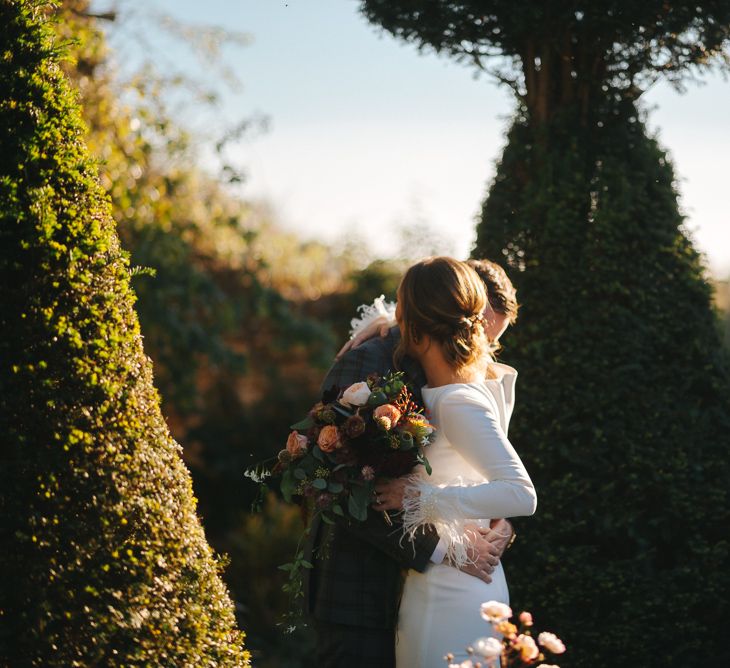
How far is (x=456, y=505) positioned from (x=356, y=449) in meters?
0.40

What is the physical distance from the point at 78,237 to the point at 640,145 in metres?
3.03

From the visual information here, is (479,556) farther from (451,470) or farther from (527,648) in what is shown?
(527,648)

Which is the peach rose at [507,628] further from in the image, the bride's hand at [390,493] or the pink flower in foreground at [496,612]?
the bride's hand at [390,493]

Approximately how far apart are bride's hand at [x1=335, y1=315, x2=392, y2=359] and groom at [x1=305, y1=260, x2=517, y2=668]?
19.3 inches

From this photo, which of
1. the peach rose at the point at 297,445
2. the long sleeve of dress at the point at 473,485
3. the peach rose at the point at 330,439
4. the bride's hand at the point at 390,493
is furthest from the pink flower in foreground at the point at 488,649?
the peach rose at the point at 297,445

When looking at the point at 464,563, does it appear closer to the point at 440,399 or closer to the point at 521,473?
the point at 521,473

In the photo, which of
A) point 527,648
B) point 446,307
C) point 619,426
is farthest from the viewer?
point 619,426

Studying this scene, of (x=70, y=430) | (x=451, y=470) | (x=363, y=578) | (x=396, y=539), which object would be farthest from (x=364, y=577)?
(x=70, y=430)

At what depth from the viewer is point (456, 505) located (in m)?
2.75

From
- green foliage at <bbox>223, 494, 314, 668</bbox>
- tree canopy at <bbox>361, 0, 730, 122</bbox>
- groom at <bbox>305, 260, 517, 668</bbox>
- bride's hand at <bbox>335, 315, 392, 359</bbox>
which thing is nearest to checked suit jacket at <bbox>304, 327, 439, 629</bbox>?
groom at <bbox>305, 260, 517, 668</bbox>

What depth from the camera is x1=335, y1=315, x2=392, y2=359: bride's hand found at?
3.64 metres

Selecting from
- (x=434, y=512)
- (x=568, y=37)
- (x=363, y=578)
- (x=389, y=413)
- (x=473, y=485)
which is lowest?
(x=363, y=578)

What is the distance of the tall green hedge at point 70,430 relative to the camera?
2.50 metres

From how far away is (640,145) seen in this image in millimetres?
4250
